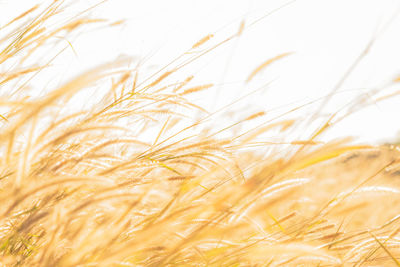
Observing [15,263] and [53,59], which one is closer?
[15,263]

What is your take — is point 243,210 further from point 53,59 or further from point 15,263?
point 53,59

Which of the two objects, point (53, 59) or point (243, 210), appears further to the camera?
point (53, 59)

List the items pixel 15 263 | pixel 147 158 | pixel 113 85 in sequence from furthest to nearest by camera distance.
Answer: pixel 113 85 → pixel 147 158 → pixel 15 263

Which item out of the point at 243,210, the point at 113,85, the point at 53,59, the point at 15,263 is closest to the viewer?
the point at 243,210

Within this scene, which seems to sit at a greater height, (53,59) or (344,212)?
(53,59)

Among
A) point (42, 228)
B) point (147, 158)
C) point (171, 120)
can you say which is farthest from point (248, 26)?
point (42, 228)

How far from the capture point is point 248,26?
1.20 metres

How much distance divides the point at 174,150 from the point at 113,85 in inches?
13.5

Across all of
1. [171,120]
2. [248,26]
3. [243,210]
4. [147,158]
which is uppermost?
[248,26]

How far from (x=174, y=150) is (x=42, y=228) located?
1.24 ft

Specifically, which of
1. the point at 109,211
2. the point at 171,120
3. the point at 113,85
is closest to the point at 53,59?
the point at 113,85

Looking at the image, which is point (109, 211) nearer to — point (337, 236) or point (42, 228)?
point (42, 228)

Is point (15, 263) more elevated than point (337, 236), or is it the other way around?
point (15, 263)

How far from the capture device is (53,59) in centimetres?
144
